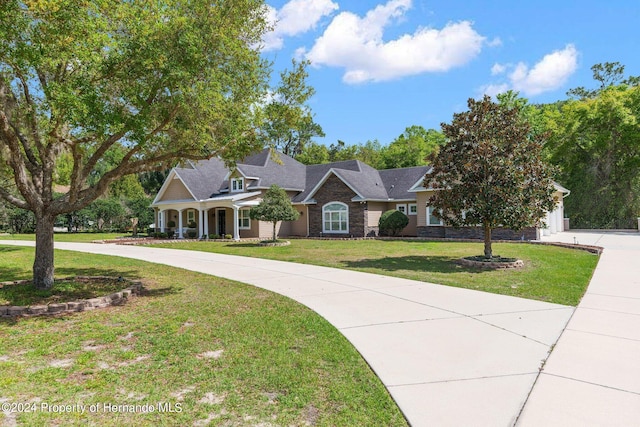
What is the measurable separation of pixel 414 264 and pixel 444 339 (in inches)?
Result: 305

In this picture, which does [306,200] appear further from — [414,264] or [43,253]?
[43,253]

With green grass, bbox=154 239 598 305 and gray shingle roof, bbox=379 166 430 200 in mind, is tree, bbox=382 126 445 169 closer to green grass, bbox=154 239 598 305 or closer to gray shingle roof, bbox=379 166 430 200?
gray shingle roof, bbox=379 166 430 200

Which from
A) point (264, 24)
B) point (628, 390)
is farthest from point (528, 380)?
point (264, 24)

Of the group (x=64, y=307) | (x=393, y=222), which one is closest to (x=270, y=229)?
(x=393, y=222)

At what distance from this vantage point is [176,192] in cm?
3145

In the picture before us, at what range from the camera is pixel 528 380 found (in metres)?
4.12

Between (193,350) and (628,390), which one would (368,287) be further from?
(628,390)

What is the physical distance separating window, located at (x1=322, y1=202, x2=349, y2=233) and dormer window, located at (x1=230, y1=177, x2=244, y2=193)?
20.3 ft

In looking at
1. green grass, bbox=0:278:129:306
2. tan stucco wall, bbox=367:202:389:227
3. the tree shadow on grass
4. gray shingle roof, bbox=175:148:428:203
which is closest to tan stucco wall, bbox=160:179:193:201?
gray shingle roof, bbox=175:148:428:203

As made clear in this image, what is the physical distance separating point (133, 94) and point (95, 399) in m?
5.30

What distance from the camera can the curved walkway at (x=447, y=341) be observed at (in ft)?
11.9

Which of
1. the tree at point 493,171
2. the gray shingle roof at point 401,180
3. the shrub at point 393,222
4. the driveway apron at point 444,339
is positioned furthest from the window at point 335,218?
the driveway apron at point 444,339

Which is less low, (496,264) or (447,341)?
(496,264)

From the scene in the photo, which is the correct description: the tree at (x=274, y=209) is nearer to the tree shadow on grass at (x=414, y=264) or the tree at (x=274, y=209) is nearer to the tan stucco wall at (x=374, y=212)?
the tan stucco wall at (x=374, y=212)
